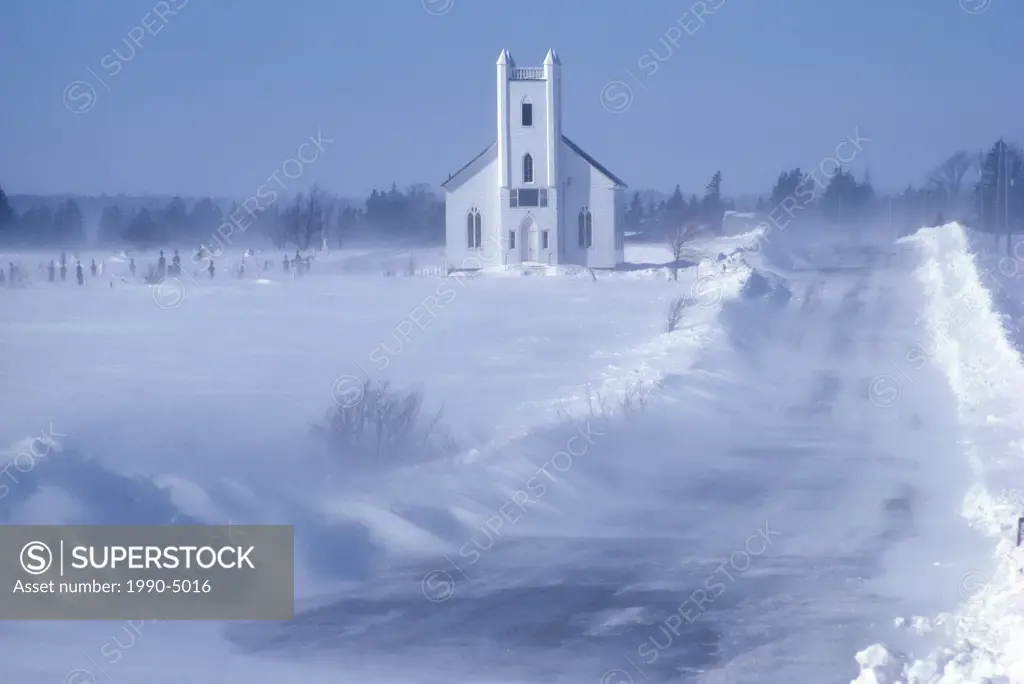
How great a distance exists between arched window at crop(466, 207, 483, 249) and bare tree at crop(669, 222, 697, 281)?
2.74 ft

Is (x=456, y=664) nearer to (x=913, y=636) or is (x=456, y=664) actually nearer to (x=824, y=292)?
(x=913, y=636)

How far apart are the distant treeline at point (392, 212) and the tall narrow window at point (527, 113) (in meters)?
0.49

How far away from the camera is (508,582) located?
387 centimetres

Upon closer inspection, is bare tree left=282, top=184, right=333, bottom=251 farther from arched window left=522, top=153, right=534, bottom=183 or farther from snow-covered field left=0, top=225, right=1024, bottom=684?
arched window left=522, top=153, right=534, bottom=183

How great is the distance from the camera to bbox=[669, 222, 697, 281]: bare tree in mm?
4723

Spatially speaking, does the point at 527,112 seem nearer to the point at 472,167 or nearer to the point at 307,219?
the point at 472,167

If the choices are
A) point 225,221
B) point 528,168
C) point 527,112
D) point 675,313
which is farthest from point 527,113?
point 225,221

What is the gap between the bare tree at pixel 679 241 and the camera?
472cm

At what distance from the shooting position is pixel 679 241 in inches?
187

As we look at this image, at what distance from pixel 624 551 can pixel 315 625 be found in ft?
3.70

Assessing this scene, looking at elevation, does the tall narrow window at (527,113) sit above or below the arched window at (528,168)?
above

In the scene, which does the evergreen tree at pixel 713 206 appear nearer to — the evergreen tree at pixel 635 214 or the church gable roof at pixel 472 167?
the evergreen tree at pixel 635 214
